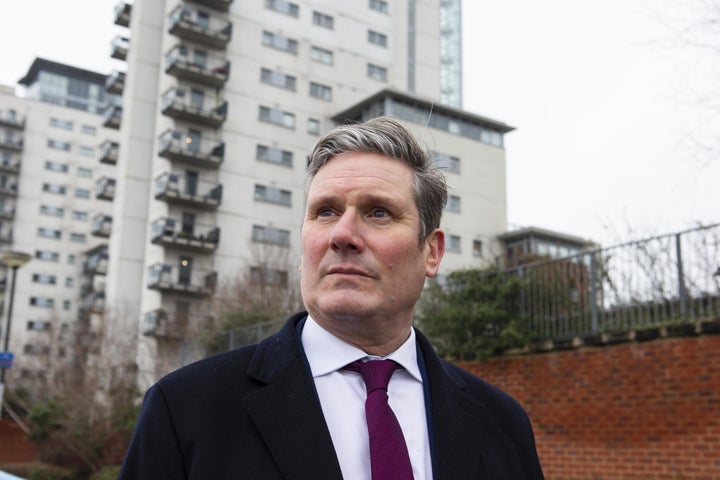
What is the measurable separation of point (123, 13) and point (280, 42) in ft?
38.6

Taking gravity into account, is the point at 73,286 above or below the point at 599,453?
above

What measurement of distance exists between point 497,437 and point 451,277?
10952mm

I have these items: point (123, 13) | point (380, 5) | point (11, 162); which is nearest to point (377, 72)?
point (380, 5)

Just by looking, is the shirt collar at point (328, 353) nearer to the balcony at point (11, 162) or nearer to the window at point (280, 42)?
the window at point (280, 42)

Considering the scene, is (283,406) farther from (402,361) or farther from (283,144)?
(283,144)

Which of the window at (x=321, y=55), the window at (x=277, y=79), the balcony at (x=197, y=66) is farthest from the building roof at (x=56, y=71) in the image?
the window at (x=277, y=79)

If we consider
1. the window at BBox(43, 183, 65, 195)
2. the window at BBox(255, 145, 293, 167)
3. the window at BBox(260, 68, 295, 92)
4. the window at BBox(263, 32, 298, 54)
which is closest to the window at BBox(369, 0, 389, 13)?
the window at BBox(263, 32, 298, 54)

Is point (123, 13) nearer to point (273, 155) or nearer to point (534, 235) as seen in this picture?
point (273, 155)

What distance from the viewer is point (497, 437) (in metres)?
2.54

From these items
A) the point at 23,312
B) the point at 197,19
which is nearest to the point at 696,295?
the point at 197,19

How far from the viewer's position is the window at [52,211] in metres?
83.3

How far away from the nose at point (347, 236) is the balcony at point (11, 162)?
87.9 m

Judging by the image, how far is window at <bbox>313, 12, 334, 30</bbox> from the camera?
5278 cm

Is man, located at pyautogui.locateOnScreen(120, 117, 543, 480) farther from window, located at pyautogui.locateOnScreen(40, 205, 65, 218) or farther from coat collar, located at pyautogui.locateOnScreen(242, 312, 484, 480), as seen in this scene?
window, located at pyautogui.locateOnScreen(40, 205, 65, 218)
